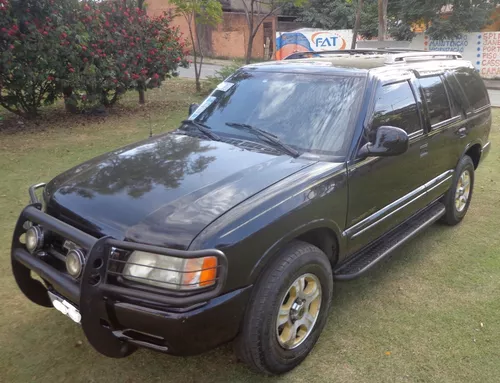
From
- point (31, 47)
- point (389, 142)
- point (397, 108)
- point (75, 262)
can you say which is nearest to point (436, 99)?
point (397, 108)

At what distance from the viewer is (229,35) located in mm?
33438

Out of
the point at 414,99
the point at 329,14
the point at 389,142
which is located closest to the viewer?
the point at 389,142

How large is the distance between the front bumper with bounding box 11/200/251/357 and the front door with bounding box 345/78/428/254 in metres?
1.22

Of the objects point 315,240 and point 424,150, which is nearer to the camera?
point 315,240

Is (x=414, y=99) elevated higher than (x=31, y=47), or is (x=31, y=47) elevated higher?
(x=31, y=47)

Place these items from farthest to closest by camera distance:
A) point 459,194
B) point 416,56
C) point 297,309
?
A: point 459,194, point 416,56, point 297,309

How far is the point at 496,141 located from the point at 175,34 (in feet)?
26.8

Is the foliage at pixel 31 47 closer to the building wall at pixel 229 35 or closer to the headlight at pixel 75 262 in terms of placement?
the headlight at pixel 75 262

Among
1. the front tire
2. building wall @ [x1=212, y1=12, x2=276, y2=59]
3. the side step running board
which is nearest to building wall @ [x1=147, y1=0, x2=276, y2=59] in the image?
building wall @ [x1=212, y1=12, x2=276, y2=59]

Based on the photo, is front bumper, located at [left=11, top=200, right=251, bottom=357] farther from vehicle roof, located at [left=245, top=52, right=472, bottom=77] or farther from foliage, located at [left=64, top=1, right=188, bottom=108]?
foliage, located at [left=64, top=1, right=188, bottom=108]

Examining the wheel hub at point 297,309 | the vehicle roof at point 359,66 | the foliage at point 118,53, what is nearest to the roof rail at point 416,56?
the vehicle roof at point 359,66

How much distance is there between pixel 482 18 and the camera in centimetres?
2144

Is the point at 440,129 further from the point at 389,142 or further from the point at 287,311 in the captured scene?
the point at 287,311

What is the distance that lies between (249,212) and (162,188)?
61 centimetres
